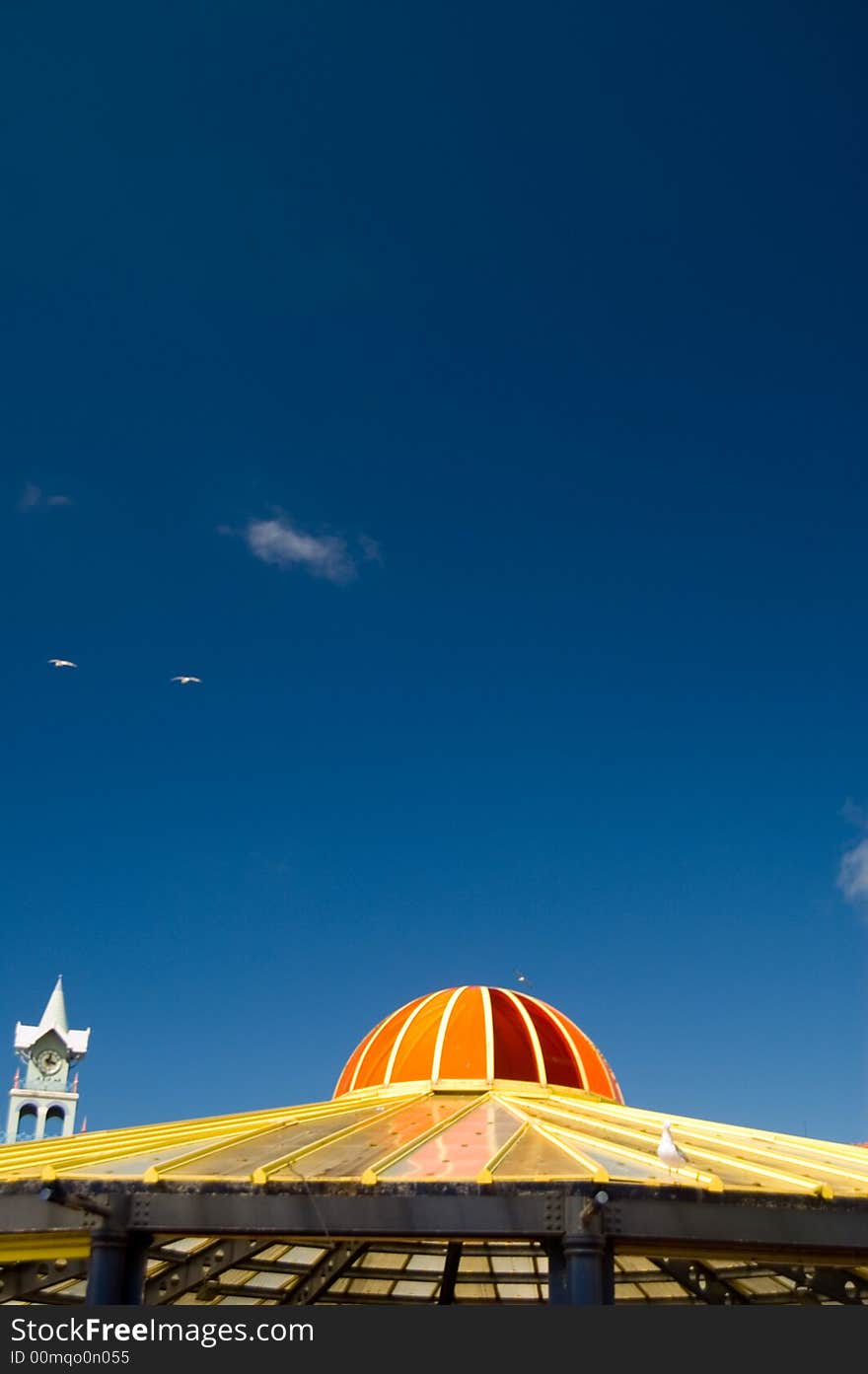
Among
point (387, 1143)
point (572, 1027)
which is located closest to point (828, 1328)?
point (387, 1143)

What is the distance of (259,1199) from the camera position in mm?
13086

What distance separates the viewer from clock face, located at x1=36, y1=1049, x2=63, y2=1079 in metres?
76.1

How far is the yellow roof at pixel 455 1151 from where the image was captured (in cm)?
1322

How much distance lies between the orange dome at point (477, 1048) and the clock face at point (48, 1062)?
5846cm

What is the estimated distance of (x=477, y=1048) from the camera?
23.8m

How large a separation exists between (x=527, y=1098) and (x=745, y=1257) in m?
8.77

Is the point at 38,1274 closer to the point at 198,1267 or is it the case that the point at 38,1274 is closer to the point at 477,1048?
the point at 198,1267

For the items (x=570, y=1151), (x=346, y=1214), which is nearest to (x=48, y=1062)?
(x=570, y=1151)

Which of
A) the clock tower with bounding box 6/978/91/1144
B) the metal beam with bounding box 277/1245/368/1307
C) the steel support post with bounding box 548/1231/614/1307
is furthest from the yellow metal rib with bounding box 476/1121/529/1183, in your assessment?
the clock tower with bounding box 6/978/91/1144

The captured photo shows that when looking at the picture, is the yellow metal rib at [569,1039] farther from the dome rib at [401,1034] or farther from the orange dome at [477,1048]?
the dome rib at [401,1034]

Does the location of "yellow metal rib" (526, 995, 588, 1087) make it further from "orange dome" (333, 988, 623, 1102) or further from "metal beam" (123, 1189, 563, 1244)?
"metal beam" (123, 1189, 563, 1244)

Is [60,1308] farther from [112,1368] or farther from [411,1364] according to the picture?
[411,1364]

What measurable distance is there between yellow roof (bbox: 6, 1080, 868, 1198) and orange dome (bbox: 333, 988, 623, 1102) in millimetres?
1745

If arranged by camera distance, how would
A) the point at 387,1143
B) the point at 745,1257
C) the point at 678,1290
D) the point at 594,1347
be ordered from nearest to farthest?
the point at 594,1347, the point at 745,1257, the point at 387,1143, the point at 678,1290
